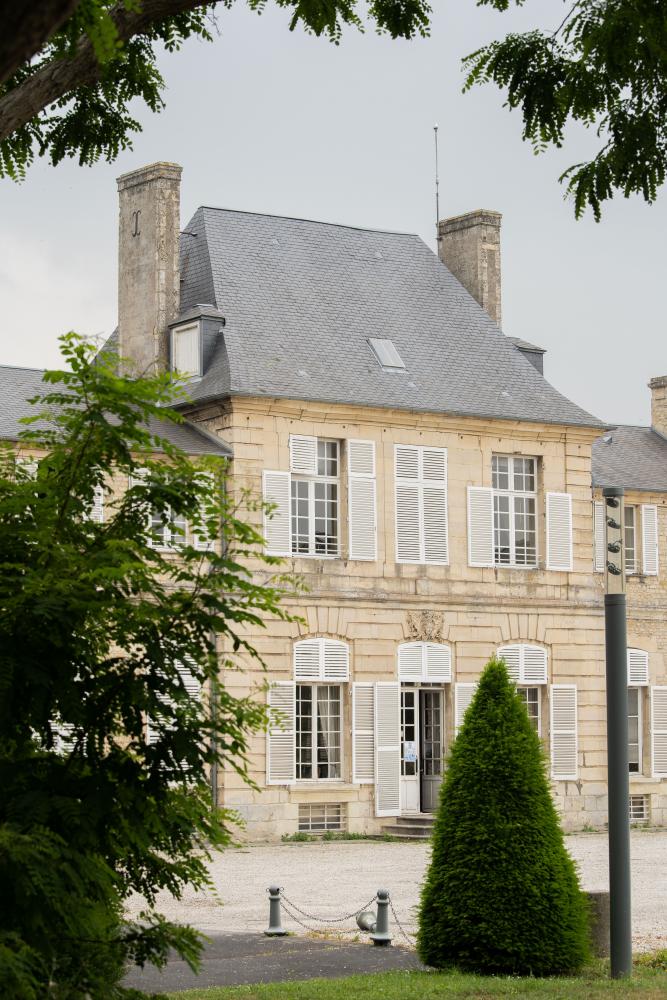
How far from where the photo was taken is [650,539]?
3316cm

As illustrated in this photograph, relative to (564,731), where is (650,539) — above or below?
above

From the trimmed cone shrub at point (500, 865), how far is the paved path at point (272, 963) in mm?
857

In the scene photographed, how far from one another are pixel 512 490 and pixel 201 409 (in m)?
6.08

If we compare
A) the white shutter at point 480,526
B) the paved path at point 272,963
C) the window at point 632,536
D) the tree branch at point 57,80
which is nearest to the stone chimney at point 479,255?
the window at point 632,536

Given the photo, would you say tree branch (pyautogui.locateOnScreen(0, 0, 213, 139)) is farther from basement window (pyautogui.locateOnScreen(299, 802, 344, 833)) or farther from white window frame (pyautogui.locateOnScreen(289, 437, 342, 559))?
basement window (pyautogui.locateOnScreen(299, 802, 344, 833))

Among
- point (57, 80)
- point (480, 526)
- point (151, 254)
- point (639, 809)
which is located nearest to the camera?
point (57, 80)

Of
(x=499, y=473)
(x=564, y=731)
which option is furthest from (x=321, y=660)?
(x=564, y=731)

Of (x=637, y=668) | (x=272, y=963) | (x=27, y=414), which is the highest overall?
(x=27, y=414)

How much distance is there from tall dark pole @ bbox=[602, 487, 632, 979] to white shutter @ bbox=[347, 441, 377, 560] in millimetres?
15712

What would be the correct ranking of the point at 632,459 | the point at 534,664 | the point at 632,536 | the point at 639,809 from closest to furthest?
the point at 534,664 < the point at 639,809 < the point at 632,536 < the point at 632,459

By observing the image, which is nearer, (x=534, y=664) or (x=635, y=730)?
(x=534, y=664)

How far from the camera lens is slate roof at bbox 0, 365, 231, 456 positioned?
88.0ft

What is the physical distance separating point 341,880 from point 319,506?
882 centimetres

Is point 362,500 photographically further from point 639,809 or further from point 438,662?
point 639,809
